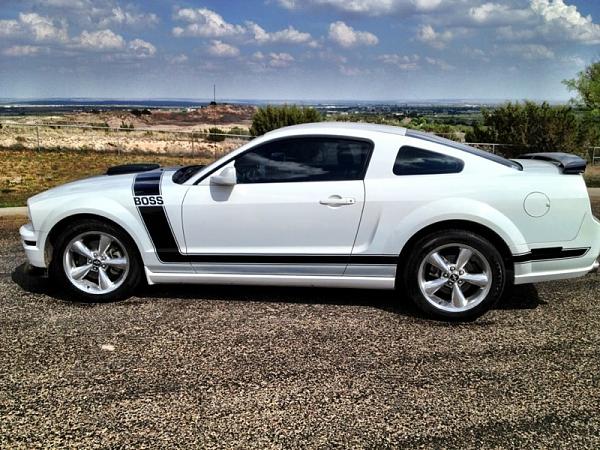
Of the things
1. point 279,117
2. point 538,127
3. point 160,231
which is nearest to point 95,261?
point 160,231

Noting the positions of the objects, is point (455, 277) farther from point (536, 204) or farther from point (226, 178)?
point (226, 178)

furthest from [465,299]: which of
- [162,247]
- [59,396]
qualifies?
[59,396]

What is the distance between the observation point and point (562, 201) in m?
4.22

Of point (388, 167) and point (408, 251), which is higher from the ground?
point (388, 167)

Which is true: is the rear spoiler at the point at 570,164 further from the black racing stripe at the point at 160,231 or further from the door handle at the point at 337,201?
the black racing stripe at the point at 160,231

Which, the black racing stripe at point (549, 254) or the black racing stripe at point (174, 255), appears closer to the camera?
the black racing stripe at point (549, 254)

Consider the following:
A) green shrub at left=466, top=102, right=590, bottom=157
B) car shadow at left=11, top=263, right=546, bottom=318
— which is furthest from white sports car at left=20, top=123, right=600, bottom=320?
green shrub at left=466, top=102, right=590, bottom=157

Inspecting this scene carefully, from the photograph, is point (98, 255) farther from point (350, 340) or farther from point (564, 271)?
point (564, 271)

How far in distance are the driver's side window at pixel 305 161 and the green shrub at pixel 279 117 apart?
71.1ft

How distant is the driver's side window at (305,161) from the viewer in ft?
14.4

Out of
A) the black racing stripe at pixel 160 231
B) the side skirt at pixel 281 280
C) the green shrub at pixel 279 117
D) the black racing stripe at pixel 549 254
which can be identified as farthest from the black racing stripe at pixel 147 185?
the green shrub at pixel 279 117

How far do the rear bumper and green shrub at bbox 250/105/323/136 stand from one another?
22.0 metres

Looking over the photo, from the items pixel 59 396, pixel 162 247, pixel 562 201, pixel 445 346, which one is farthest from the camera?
pixel 162 247

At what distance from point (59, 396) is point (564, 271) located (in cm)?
370
